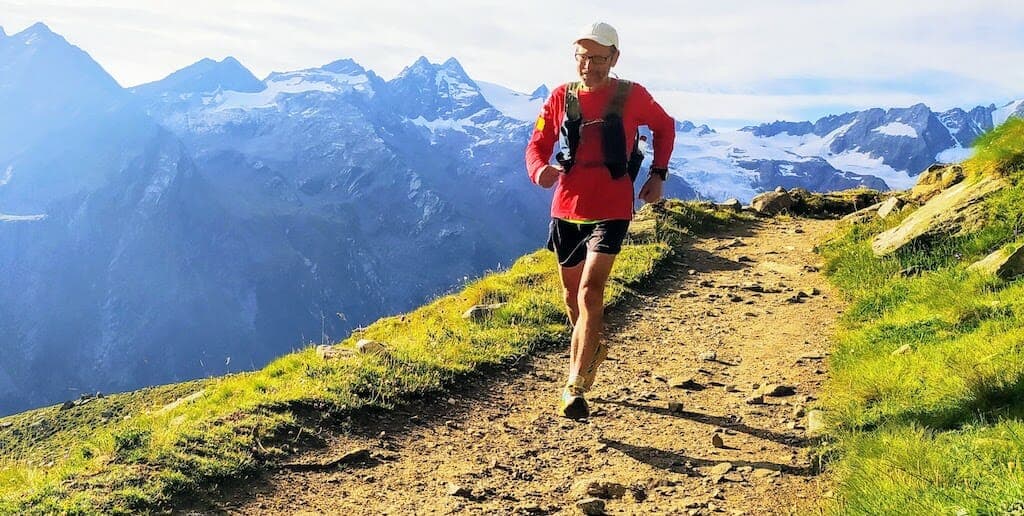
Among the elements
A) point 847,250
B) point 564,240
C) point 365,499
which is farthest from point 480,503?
point 847,250

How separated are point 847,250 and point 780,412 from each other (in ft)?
29.4

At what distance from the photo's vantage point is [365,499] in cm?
604

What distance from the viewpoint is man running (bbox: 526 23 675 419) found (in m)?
6.55

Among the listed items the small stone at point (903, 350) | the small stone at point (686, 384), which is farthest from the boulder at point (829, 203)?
the small stone at point (686, 384)

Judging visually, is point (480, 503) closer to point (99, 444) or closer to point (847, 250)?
point (99, 444)

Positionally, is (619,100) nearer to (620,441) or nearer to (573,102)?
(573,102)

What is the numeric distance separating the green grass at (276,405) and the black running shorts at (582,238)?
263cm

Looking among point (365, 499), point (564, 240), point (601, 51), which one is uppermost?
point (601, 51)

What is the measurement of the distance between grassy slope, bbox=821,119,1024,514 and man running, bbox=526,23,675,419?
238 centimetres

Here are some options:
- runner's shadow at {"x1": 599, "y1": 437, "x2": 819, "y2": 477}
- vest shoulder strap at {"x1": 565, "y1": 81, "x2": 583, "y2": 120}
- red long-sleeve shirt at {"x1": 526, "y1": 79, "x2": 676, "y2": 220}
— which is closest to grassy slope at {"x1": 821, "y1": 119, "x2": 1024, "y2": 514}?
runner's shadow at {"x1": 599, "y1": 437, "x2": 819, "y2": 477}

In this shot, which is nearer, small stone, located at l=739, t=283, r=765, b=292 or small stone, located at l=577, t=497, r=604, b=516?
small stone, located at l=577, t=497, r=604, b=516

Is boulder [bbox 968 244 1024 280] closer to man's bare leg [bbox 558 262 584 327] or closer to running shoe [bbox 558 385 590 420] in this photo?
man's bare leg [bbox 558 262 584 327]

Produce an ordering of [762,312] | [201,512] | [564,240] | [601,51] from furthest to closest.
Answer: [762,312]
[564,240]
[601,51]
[201,512]

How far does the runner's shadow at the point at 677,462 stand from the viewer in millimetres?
5945
